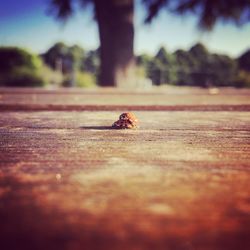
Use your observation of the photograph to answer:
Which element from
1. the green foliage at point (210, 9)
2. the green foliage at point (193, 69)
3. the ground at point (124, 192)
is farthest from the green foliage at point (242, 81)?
the ground at point (124, 192)

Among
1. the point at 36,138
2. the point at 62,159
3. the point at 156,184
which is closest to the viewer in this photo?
the point at 156,184

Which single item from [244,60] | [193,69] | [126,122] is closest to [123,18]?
[126,122]

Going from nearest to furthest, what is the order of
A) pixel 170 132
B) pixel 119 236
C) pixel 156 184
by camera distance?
pixel 119 236 < pixel 156 184 < pixel 170 132

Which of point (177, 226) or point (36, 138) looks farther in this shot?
point (36, 138)

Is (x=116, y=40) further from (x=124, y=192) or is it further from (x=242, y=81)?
(x=242, y=81)

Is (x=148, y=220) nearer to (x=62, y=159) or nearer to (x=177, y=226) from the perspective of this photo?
(x=177, y=226)

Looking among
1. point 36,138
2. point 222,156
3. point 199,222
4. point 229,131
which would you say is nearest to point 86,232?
point 199,222
